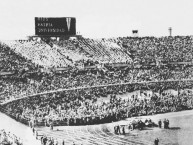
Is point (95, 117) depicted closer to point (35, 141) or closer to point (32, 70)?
point (35, 141)

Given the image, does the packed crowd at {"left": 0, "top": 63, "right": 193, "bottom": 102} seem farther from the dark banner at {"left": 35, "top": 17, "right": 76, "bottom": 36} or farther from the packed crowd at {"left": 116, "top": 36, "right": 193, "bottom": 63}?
the dark banner at {"left": 35, "top": 17, "right": 76, "bottom": 36}

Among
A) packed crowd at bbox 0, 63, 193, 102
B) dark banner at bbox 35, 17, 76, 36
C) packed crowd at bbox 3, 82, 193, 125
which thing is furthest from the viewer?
dark banner at bbox 35, 17, 76, 36

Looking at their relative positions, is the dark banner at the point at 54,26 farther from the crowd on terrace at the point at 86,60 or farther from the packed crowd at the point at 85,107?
the packed crowd at the point at 85,107

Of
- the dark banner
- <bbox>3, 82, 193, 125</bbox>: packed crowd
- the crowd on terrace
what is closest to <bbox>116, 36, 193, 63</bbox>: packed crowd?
the crowd on terrace

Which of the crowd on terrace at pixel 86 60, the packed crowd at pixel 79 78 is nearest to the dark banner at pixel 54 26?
the crowd on terrace at pixel 86 60

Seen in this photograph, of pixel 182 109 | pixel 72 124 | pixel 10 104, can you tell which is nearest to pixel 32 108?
pixel 10 104

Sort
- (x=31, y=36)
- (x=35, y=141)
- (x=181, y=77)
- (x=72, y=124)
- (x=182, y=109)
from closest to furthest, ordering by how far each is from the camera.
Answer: (x=35, y=141) < (x=72, y=124) < (x=182, y=109) < (x=181, y=77) < (x=31, y=36)

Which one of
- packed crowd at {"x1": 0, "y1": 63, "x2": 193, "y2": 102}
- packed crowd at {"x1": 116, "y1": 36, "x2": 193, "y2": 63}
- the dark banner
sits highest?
the dark banner
